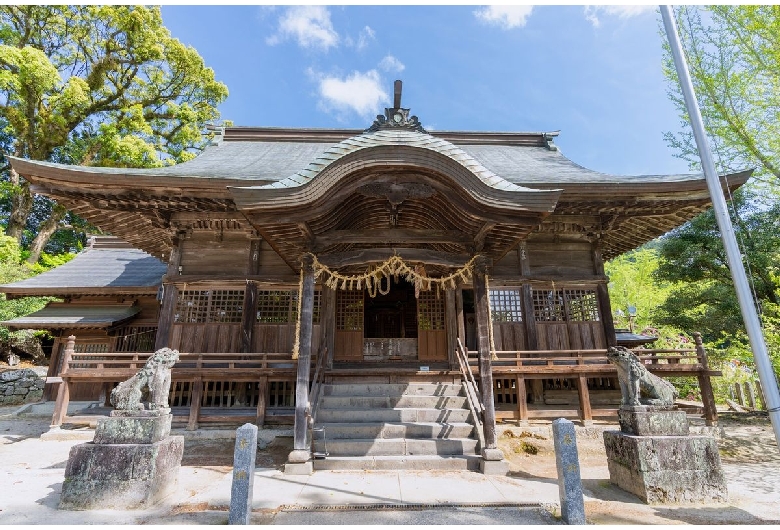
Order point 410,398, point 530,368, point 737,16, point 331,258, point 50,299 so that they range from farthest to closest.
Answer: point 50,299 < point 737,16 < point 530,368 < point 410,398 < point 331,258

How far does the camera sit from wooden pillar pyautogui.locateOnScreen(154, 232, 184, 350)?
9.74m

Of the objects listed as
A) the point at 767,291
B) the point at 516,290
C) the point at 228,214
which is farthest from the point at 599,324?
the point at 228,214

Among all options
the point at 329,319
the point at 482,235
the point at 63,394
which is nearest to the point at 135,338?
the point at 63,394

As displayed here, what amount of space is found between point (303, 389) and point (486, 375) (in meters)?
3.35

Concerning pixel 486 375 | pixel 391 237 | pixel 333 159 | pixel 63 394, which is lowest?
pixel 63 394

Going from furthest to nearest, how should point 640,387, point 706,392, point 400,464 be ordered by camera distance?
point 706,392
point 400,464
point 640,387

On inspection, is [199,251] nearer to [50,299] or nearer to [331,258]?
[331,258]

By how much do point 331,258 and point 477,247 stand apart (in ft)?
9.36

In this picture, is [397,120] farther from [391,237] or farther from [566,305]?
[566,305]

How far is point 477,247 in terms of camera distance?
712cm

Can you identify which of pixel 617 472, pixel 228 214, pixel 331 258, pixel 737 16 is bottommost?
pixel 617 472

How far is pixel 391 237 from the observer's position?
6.76 m

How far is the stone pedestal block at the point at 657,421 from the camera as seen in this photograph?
526 cm

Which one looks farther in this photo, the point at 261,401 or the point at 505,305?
the point at 505,305
